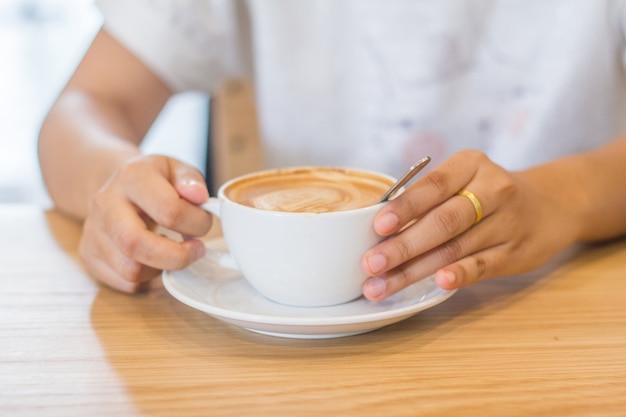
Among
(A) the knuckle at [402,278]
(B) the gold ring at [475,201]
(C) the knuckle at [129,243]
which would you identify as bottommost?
(C) the knuckle at [129,243]

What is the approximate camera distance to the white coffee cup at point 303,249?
1.91ft

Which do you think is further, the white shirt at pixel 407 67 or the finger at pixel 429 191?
the white shirt at pixel 407 67

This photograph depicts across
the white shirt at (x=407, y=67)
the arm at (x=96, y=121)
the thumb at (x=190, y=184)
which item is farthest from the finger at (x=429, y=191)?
the white shirt at (x=407, y=67)

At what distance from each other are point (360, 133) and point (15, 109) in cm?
206

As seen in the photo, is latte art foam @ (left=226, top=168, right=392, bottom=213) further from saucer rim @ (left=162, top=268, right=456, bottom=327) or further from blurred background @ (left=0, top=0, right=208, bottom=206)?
blurred background @ (left=0, top=0, right=208, bottom=206)

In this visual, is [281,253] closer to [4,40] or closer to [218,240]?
[218,240]

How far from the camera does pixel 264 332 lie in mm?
619

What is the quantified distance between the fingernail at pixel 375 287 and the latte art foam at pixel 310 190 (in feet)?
0.22

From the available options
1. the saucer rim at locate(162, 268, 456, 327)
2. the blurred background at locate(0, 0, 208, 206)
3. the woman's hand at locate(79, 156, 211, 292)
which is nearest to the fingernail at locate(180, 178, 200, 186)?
the woman's hand at locate(79, 156, 211, 292)

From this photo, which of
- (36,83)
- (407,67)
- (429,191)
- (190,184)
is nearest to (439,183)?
(429,191)

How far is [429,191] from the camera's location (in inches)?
25.1

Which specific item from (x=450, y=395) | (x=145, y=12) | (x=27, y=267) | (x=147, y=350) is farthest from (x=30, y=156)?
(x=450, y=395)

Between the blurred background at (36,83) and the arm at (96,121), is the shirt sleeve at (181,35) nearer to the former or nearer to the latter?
the arm at (96,121)

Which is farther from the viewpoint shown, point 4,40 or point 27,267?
→ point 4,40
